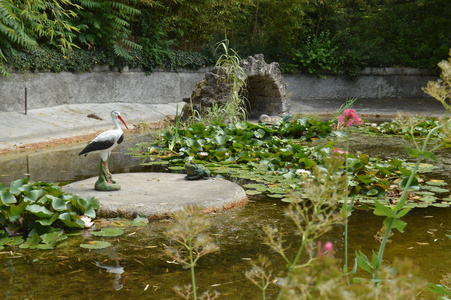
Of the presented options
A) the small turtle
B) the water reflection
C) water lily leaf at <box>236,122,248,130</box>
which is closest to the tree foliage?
the water reflection

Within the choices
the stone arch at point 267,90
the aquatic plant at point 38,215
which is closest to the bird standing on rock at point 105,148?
the aquatic plant at point 38,215

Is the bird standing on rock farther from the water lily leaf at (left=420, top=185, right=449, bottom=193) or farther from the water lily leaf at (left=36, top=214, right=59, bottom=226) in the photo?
the water lily leaf at (left=420, top=185, right=449, bottom=193)

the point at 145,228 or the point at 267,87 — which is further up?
the point at 267,87

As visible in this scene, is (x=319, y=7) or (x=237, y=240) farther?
(x=319, y=7)

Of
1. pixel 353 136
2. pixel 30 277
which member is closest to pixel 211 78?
pixel 353 136

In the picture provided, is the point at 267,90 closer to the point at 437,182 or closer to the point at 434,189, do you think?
the point at 437,182

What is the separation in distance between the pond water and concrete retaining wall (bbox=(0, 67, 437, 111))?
6935mm

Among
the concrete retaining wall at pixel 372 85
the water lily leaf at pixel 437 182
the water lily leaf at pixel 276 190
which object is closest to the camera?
the water lily leaf at pixel 276 190

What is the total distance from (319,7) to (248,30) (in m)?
2.53

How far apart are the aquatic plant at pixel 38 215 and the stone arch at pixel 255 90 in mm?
4701

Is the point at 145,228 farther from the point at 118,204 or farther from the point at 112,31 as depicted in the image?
the point at 112,31

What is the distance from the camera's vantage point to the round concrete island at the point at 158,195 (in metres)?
3.56

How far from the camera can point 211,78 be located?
8938mm

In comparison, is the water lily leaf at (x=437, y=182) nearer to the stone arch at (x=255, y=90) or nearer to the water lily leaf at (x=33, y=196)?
the water lily leaf at (x=33, y=196)
